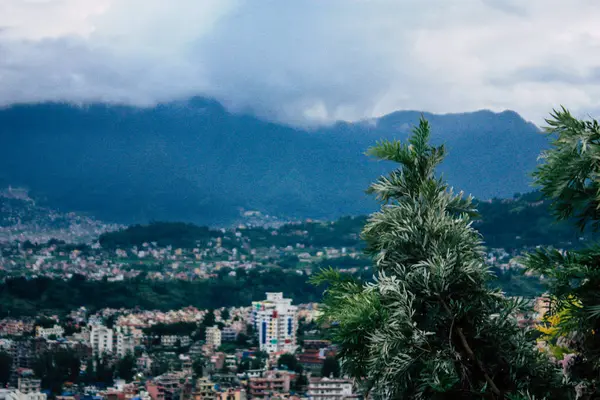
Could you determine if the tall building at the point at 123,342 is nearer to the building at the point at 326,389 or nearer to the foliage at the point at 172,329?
the foliage at the point at 172,329

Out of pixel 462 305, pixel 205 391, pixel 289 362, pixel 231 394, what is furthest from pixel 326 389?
pixel 462 305

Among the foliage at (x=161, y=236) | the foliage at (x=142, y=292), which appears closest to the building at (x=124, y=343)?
the foliage at (x=142, y=292)

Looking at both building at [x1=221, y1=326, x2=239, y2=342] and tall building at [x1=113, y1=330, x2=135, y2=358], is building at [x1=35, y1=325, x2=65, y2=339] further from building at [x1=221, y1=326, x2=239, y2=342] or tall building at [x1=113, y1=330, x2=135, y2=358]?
building at [x1=221, y1=326, x2=239, y2=342]

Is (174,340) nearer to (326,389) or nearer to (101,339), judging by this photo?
(101,339)

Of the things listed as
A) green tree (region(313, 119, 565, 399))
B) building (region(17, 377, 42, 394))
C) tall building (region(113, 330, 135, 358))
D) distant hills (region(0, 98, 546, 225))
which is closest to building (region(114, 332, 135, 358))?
tall building (region(113, 330, 135, 358))

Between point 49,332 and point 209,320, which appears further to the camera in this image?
point 209,320
